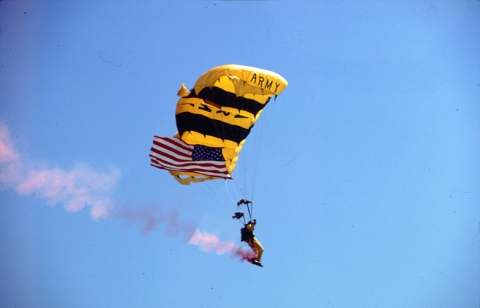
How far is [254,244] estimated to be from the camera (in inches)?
980

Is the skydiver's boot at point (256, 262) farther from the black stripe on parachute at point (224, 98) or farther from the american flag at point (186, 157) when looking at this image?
the black stripe on parachute at point (224, 98)

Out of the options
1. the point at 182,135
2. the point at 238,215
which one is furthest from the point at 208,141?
the point at 238,215

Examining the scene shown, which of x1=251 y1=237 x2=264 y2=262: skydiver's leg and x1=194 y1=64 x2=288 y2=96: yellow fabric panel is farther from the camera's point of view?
x1=251 y1=237 x2=264 y2=262: skydiver's leg

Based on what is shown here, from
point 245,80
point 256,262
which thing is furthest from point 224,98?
point 256,262

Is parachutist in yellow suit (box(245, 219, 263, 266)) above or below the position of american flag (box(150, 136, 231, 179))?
below

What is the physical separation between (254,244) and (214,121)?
4.59m

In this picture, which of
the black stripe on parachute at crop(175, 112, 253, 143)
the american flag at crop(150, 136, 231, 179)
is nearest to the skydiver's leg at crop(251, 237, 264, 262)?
the american flag at crop(150, 136, 231, 179)

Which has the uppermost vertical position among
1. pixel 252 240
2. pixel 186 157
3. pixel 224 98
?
pixel 224 98

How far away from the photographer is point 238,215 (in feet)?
81.4

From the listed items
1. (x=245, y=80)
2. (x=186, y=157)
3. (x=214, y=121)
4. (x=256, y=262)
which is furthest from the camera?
(x=186, y=157)

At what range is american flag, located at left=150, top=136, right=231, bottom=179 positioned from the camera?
25.8 m

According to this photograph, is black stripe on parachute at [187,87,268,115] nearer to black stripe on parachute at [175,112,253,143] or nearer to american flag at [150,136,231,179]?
black stripe on parachute at [175,112,253,143]

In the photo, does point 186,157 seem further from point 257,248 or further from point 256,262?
point 256,262

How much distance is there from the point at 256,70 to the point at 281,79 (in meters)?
1.21
